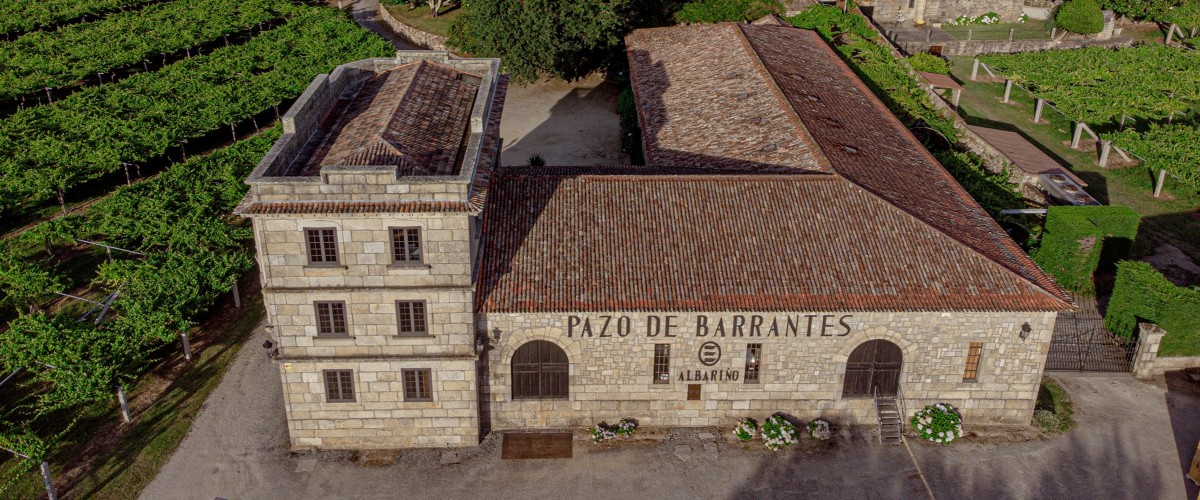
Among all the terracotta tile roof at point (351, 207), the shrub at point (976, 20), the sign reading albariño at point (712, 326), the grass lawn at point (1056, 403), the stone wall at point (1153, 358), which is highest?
the terracotta tile roof at point (351, 207)

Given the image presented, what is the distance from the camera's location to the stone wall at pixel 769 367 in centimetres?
3162

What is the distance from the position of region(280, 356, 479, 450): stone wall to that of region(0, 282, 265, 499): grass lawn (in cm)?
511

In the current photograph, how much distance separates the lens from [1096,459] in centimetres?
3241

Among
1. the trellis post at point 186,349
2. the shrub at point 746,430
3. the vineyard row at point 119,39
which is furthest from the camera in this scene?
the vineyard row at point 119,39

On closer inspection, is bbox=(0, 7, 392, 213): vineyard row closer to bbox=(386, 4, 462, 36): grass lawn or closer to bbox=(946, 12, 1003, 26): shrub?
bbox=(386, 4, 462, 36): grass lawn

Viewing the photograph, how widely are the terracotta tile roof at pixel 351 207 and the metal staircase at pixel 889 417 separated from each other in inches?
648

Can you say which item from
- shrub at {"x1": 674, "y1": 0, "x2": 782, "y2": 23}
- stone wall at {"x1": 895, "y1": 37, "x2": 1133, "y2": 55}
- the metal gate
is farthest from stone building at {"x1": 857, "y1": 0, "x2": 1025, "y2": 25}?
the metal gate

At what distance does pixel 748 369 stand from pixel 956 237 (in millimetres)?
9148

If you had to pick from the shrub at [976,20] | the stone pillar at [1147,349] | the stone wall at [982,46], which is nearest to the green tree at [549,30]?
the stone wall at [982,46]

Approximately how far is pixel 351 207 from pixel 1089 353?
30242 mm

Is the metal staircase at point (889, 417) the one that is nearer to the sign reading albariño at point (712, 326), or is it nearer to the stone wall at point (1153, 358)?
the sign reading albariño at point (712, 326)

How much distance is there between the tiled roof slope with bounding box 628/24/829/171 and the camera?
1608 inches

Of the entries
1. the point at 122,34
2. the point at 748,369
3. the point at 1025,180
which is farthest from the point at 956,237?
the point at 122,34

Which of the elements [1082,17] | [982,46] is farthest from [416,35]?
[1082,17]
